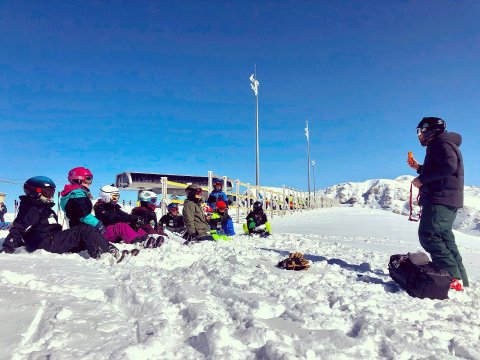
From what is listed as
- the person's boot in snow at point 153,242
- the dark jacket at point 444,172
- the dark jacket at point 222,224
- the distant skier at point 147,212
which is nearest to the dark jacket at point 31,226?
the person's boot in snow at point 153,242

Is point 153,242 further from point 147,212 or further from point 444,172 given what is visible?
point 444,172

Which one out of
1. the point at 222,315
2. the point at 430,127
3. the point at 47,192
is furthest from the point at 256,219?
the point at 222,315

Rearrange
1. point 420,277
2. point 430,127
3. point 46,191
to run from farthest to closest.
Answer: point 46,191 → point 430,127 → point 420,277

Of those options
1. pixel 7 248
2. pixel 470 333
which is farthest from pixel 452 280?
pixel 7 248

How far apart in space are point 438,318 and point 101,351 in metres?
2.25

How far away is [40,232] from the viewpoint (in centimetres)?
489

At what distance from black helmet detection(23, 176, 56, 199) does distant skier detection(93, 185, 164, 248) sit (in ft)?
5.03

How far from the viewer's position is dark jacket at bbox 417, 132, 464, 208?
3.35 meters

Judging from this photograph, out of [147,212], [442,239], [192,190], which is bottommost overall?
[442,239]

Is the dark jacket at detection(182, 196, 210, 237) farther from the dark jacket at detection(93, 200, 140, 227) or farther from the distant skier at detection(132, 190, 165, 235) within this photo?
the dark jacket at detection(93, 200, 140, 227)

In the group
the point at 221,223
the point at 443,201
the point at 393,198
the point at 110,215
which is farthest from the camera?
the point at 393,198

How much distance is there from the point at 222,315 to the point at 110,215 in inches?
204

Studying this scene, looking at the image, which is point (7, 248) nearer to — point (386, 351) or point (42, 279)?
point (42, 279)

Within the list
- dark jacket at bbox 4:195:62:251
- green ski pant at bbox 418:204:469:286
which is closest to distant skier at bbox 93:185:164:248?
dark jacket at bbox 4:195:62:251
